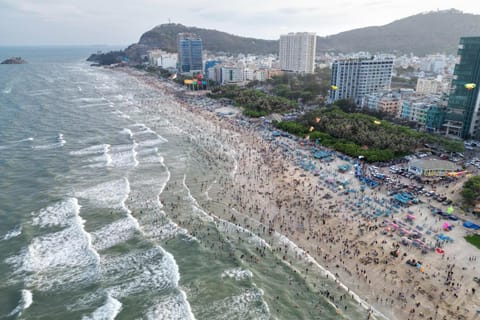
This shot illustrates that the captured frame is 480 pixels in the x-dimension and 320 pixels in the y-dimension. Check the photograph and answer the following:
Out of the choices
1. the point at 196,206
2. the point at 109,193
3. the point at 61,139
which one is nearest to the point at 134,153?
the point at 109,193

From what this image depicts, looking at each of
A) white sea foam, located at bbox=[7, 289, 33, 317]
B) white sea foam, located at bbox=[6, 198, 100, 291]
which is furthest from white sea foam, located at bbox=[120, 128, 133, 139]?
white sea foam, located at bbox=[7, 289, 33, 317]

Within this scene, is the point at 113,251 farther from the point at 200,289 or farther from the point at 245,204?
the point at 245,204

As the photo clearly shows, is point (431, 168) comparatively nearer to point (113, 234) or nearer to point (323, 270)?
point (323, 270)

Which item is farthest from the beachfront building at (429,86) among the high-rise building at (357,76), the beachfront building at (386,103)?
the beachfront building at (386,103)

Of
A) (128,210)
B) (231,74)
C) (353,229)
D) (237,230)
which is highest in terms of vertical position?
(231,74)

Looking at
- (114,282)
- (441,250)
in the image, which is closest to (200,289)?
(114,282)

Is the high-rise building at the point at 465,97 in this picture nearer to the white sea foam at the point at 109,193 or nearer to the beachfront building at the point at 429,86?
the beachfront building at the point at 429,86
